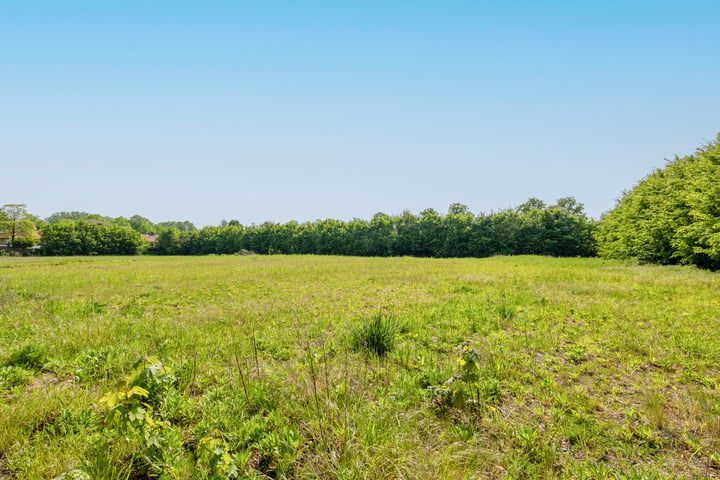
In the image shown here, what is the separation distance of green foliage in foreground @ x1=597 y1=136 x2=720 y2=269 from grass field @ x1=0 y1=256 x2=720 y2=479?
11.6m

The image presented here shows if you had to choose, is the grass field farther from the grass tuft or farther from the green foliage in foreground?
the green foliage in foreground

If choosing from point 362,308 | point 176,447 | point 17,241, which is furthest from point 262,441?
point 17,241

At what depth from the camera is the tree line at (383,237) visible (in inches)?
1969

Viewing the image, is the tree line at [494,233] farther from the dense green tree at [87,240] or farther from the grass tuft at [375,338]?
the grass tuft at [375,338]

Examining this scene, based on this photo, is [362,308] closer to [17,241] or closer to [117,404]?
[117,404]

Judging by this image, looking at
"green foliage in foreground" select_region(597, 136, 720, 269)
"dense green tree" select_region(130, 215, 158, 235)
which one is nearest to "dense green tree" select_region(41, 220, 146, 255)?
"dense green tree" select_region(130, 215, 158, 235)

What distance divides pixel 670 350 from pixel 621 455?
12.5 ft

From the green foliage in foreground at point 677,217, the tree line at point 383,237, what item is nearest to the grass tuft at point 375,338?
the green foliage in foreground at point 677,217

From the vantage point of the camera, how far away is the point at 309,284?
45.3 ft

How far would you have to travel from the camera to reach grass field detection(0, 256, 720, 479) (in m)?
2.52

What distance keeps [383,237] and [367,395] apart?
5694 cm

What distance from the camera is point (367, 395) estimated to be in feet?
12.3

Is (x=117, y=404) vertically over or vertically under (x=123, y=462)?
over

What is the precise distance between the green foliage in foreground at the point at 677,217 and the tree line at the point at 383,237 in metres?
23.2
